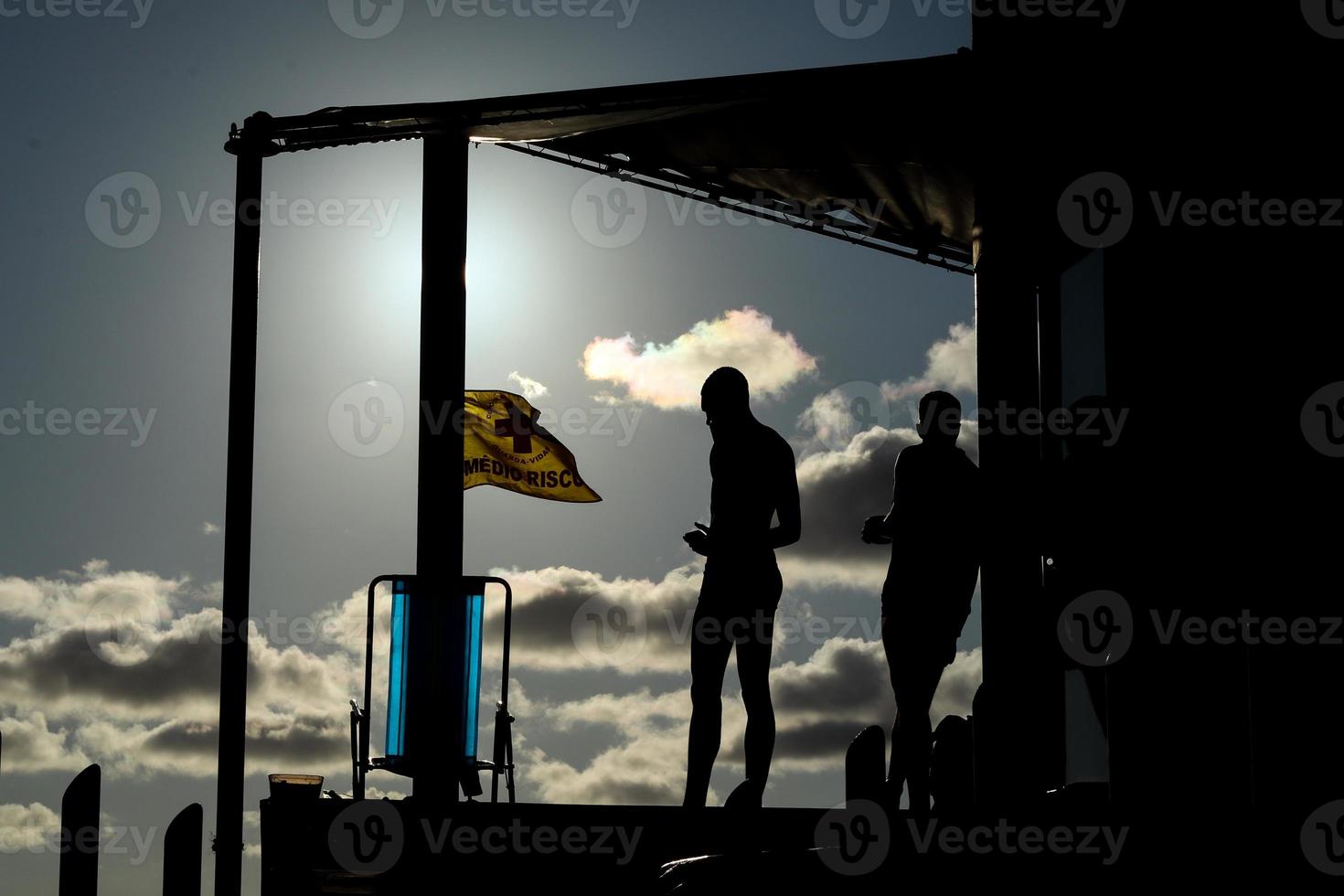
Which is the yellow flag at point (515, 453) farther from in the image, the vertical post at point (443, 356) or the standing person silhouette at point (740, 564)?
the standing person silhouette at point (740, 564)

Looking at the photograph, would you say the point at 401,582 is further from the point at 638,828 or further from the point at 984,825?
the point at 984,825

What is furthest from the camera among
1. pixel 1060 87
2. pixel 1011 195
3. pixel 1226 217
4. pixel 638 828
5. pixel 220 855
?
pixel 1011 195

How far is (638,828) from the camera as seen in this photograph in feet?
27.3

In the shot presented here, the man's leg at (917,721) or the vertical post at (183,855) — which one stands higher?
the man's leg at (917,721)

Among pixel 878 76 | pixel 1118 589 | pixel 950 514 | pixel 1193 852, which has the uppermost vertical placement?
pixel 878 76

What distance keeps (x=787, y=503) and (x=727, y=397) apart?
729 mm

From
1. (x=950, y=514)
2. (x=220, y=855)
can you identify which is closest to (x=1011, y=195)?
(x=950, y=514)

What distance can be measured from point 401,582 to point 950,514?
5092 millimetres

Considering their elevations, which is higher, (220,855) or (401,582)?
(401,582)

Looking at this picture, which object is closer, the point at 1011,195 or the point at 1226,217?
the point at 1226,217

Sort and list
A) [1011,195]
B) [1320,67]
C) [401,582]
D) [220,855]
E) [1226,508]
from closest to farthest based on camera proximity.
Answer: [1226,508], [1320,67], [220,855], [401,582], [1011,195]

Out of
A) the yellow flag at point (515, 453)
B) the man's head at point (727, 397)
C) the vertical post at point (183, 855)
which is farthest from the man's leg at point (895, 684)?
the yellow flag at point (515, 453)

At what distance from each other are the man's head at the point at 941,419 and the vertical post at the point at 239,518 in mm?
4794

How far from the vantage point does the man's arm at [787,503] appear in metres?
8.68
